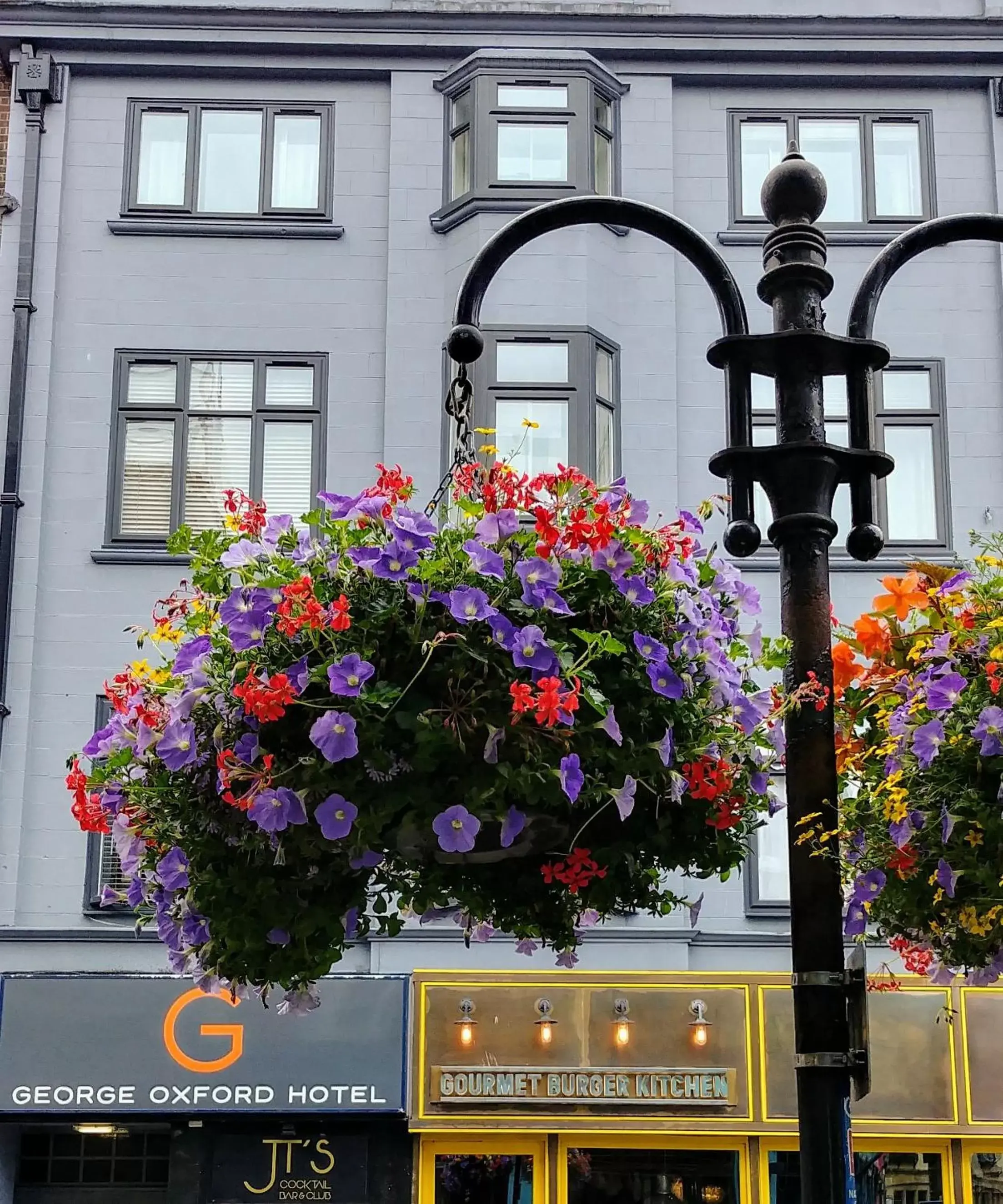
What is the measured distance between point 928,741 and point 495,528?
Answer: 1046mm

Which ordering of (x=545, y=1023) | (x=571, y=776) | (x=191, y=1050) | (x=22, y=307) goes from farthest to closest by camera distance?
(x=22, y=307) → (x=545, y=1023) → (x=191, y=1050) → (x=571, y=776)

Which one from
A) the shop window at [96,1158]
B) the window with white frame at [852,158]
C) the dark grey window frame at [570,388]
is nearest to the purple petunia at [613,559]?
the dark grey window frame at [570,388]

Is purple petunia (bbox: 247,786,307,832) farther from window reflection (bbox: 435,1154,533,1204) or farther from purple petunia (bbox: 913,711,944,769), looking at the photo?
window reflection (bbox: 435,1154,533,1204)

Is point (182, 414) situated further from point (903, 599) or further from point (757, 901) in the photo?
point (903, 599)

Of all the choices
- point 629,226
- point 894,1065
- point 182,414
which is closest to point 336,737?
point 629,226

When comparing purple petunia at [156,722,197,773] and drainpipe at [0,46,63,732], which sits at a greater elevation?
drainpipe at [0,46,63,732]

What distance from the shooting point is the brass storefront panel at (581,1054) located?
11.3 metres

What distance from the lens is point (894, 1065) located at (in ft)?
37.8

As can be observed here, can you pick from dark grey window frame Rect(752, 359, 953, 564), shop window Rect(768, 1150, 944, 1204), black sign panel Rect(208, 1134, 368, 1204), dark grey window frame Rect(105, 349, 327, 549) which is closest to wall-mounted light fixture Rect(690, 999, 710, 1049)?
shop window Rect(768, 1150, 944, 1204)

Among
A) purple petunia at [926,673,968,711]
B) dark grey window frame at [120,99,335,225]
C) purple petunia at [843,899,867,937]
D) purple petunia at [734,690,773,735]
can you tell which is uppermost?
dark grey window frame at [120,99,335,225]

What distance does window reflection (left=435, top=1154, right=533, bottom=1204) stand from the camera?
37.4 ft

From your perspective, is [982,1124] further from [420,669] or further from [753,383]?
[420,669]

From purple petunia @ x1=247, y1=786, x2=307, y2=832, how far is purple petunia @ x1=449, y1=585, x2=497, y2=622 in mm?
472

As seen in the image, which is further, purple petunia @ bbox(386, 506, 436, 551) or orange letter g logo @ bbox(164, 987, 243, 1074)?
orange letter g logo @ bbox(164, 987, 243, 1074)
